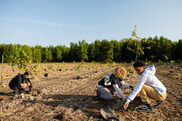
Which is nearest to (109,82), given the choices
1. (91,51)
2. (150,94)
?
(150,94)

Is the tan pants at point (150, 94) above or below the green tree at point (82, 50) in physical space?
below

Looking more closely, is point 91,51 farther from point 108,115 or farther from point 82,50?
point 108,115

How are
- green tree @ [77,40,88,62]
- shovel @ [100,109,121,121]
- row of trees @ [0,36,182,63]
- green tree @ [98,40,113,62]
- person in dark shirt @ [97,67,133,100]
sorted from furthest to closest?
1. green tree @ [77,40,88,62]
2. green tree @ [98,40,113,62]
3. row of trees @ [0,36,182,63]
4. person in dark shirt @ [97,67,133,100]
5. shovel @ [100,109,121,121]

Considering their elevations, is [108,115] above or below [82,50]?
below

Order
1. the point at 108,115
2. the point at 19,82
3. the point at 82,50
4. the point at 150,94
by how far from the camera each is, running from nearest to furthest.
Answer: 1. the point at 108,115
2. the point at 150,94
3. the point at 19,82
4. the point at 82,50

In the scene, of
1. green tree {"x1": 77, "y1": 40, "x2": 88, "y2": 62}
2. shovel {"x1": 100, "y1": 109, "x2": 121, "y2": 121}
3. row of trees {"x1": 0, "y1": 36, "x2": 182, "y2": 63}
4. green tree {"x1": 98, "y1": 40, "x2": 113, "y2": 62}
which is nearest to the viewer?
shovel {"x1": 100, "y1": 109, "x2": 121, "y2": 121}

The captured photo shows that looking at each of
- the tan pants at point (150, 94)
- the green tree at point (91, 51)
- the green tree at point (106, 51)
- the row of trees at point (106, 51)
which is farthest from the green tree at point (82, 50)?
the tan pants at point (150, 94)

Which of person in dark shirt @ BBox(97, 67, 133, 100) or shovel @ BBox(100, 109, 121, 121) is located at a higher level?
person in dark shirt @ BBox(97, 67, 133, 100)

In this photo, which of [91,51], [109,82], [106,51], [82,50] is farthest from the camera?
[91,51]

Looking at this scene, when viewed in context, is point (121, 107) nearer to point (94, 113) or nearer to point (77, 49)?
point (94, 113)

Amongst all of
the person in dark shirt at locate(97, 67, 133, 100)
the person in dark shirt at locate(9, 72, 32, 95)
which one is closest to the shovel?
the person in dark shirt at locate(97, 67, 133, 100)

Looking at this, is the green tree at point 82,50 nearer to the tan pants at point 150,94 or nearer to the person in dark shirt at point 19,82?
the person in dark shirt at point 19,82

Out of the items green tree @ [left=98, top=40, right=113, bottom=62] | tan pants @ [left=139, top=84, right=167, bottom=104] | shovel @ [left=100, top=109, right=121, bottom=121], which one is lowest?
shovel @ [left=100, top=109, right=121, bottom=121]

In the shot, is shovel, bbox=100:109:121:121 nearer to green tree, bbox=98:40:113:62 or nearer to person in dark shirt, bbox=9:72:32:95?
person in dark shirt, bbox=9:72:32:95
